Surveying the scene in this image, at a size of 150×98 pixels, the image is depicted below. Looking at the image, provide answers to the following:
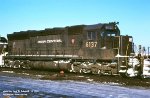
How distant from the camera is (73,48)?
2136cm

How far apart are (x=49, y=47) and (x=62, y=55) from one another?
7.06ft

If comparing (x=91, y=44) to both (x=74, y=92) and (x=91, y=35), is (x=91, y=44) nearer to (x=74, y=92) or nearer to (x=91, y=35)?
(x=91, y=35)

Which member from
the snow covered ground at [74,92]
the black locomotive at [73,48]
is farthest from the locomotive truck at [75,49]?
the snow covered ground at [74,92]

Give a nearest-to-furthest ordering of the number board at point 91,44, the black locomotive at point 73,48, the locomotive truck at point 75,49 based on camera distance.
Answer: the locomotive truck at point 75,49
the black locomotive at point 73,48
the number board at point 91,44

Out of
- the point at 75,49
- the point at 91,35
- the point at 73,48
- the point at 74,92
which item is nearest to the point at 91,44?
the point at 91,35

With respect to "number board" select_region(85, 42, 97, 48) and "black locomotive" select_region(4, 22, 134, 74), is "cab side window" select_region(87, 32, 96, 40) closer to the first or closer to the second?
"black locomotive" select_region(4, 22, 134, 74)

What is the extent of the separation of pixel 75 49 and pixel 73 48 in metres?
0.31

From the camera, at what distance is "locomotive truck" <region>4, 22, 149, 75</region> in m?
18.5

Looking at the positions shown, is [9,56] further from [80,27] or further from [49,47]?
[80,27]

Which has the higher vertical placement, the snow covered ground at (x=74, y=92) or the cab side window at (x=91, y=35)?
the cab side window at (x=91, y=35)

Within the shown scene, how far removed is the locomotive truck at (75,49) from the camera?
1848 cm

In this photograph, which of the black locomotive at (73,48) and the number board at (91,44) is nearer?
the black locomotive at (73,48)

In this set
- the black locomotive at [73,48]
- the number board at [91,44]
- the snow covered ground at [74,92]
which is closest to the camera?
the snow covered ground at [74,92]

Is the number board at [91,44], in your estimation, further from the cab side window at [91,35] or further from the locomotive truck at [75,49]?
the cab side window at [91,35]
